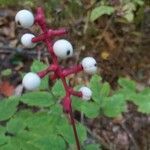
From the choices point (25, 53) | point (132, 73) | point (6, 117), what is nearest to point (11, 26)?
point (25, 53)

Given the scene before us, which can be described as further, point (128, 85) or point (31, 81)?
point (128, 85)

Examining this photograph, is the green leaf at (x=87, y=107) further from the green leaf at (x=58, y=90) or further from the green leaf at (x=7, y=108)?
the green leaf at (x=7, y=108)

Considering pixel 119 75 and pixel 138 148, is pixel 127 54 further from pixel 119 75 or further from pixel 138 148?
pixel 138 148

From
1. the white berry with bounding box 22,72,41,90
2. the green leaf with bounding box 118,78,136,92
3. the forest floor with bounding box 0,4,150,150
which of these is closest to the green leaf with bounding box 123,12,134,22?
the forest floor with bounding box 0,4,150,150

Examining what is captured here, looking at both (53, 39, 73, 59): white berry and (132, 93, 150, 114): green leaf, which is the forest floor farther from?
(53, 39, 73, 59): white berry

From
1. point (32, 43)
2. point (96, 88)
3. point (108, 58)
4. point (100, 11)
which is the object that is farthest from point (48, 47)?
point (100, 11)

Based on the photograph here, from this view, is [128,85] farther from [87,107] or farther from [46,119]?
[46,119]
